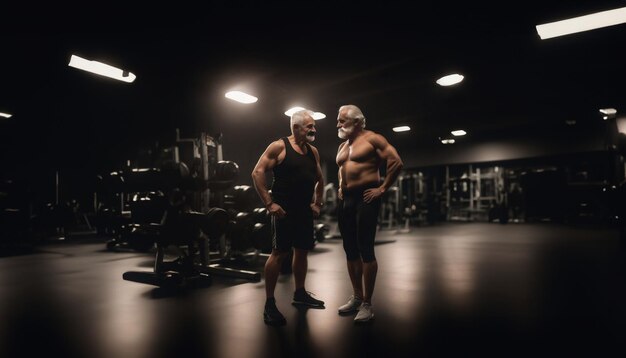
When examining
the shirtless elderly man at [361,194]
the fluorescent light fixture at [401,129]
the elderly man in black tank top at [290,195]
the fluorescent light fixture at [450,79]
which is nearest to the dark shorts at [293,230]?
the elderly man in black tank top at [290,195]

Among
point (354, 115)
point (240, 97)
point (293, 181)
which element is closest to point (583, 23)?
point (354, 115)

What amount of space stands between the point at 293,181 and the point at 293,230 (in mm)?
313

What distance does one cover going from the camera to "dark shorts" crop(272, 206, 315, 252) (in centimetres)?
244

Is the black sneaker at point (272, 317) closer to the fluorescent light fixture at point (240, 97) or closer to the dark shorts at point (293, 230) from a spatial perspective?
the dark shorts at point (293, 230)

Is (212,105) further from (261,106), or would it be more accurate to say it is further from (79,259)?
(79,259)

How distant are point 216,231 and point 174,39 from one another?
87.0 inches

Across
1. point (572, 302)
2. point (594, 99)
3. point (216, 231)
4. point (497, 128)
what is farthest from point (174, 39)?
point (497, 128)

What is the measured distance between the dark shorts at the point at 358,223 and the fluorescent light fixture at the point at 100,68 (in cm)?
410

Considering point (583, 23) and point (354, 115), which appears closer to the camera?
point (354, 115)

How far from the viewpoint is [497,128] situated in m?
11.0

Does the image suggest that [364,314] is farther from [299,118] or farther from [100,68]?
[100,68]

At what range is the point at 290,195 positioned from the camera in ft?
8.06

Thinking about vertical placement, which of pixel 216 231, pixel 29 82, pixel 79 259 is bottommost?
pixel 79 259

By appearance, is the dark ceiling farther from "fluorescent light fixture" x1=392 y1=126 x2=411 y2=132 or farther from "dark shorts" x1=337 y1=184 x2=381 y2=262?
"dark shorts" x1=337 y1=184 x2=381 y2=262
